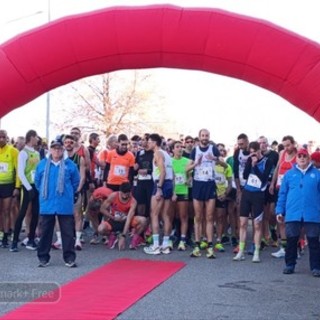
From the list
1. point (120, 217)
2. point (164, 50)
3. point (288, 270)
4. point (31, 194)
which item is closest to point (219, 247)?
point (120, 217)

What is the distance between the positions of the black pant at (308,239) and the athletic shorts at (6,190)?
477cm

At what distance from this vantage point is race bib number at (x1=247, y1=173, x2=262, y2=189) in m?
9.66

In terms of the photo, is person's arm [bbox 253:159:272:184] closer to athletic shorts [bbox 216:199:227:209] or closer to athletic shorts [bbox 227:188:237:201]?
athletic shorts [bbox 216:199:227:209]

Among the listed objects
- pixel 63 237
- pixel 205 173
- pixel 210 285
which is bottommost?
pixel 210 285

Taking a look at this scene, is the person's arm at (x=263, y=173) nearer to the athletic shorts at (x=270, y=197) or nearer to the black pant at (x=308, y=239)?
the athletic shorts at (x=270, y=197)

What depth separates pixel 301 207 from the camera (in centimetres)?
851

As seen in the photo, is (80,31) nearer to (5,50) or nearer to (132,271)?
(5,50)

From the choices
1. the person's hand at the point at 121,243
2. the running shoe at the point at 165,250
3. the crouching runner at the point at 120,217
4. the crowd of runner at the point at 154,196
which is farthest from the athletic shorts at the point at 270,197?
the person's hand at the point at 121,243

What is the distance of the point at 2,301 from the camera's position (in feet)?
21.7

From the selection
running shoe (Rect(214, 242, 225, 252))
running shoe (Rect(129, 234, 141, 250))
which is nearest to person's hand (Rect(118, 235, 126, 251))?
running shoe (Rect(129, 234, 141, 250))

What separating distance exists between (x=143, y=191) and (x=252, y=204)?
206 cm

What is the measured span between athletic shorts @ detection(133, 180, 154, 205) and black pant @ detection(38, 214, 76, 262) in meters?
2.10

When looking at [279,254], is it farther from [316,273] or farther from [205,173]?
[205,173]

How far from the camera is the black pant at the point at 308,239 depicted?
8.50 metres
